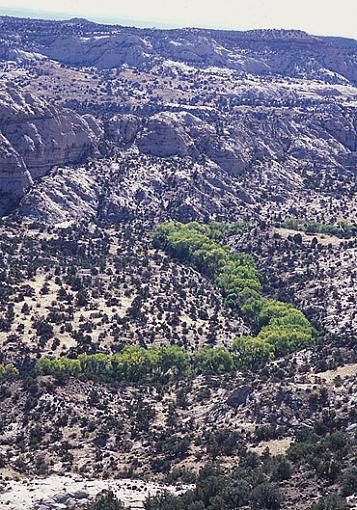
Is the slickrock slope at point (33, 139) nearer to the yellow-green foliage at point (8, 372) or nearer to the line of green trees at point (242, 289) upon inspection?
the line of green trees at point (242, 289)

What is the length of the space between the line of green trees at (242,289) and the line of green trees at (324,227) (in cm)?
892

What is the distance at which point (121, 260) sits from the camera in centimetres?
11181

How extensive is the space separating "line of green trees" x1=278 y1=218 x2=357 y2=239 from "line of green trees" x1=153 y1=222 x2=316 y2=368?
351 inches

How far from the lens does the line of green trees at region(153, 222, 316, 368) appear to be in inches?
3295

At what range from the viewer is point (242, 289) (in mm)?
104062

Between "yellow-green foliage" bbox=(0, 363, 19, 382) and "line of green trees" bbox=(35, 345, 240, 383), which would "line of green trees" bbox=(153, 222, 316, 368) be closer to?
"line of green trees" bbox=(35, 345, 240, 383)

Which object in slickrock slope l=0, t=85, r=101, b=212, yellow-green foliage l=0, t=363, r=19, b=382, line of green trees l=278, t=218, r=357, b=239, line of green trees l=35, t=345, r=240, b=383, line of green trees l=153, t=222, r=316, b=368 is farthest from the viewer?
line of green trees l=278, t=218, r=357, b=239

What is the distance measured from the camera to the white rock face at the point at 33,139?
12694 cm

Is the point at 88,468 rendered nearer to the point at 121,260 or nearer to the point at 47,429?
the point at 47,429

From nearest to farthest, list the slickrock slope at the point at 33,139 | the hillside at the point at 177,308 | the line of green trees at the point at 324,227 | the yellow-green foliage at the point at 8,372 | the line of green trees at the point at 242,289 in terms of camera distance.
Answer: the hillside at the point at 177,308 → the yellow-green foliage at the point at 8,372 → the line of green trees at the point at 242,289 → the slickrock slope at the point at 33,139 → the line of green trees at the point at 324,227

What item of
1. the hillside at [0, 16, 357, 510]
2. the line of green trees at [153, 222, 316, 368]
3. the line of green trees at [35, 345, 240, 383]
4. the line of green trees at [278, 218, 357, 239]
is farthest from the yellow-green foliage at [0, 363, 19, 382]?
the line of green trees at [278, 218, 357, 239]

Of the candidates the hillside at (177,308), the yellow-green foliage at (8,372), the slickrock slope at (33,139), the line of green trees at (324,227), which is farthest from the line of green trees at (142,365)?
the slickrock slope at (33,139)

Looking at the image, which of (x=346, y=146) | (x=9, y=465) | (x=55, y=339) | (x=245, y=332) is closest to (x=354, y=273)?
(x=245, y=332)

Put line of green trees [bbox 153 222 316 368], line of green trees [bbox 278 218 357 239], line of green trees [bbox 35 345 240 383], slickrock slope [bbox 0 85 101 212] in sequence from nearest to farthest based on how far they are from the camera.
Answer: line of green trees [bbox 35 345 240 383]
line of green trees [bbox 153 222 316 368]
slickrock slope [bbox 0 85 101 212]
line of green trees [bbox 278 218 357 239]
